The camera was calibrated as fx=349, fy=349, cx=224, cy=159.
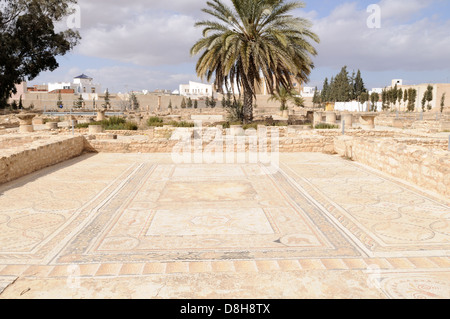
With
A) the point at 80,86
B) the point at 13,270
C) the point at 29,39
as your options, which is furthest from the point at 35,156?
the point at 80,86

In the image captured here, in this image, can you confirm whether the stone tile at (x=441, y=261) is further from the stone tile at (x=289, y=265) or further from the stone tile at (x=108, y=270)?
the stone tile at (x=108, y=270)

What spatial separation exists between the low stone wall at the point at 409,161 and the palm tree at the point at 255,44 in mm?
6612

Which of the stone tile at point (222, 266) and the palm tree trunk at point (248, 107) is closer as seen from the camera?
the stone tile at point (222, 266)

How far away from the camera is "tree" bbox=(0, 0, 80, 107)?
2608 centimetres

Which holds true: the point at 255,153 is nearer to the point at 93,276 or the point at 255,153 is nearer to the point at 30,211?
the point at 30,211

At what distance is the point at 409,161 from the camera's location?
5.87m

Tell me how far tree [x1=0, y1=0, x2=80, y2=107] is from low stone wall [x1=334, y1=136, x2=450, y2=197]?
2678cm

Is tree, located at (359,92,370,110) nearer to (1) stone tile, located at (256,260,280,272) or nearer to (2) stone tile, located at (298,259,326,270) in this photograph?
(2) stone tile, located at (298,259,326,270)

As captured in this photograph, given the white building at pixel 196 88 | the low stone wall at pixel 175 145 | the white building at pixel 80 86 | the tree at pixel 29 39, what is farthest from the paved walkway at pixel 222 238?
the white building at pixel 196 88

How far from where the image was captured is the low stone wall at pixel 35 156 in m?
5.94

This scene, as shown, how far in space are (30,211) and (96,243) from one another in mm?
1509

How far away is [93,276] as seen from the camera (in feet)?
8.70

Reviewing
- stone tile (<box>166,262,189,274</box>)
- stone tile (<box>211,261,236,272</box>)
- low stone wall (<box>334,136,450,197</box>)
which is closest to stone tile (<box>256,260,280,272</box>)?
stone tile (<box>211,261,236,272</box>)

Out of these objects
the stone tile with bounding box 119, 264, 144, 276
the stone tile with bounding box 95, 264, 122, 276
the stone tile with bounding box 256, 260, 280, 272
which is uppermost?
the stone tile with bounding box 256, 260, 280, 272
